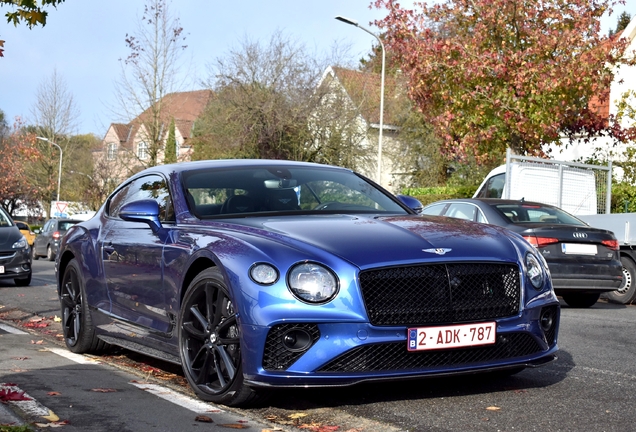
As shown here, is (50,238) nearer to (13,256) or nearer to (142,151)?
(142,151)

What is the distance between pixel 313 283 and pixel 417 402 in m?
1.04

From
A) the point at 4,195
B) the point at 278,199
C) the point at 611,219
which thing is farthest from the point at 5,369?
the point at 4,195

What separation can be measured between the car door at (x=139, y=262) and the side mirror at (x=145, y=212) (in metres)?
0.05

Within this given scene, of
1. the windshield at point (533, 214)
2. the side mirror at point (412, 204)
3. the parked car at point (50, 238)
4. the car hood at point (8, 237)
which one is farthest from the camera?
the parked car at point (50, 238)

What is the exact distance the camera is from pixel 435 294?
5113 mm

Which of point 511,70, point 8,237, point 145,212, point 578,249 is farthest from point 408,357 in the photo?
point 511,70

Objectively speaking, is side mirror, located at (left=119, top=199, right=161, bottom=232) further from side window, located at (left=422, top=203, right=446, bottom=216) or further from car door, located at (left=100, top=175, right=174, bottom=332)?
side window, located at (left=422, top=203, right=446, bottom=216)

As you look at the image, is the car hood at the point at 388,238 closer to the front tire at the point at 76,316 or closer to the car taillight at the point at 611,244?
the front tire at the point at 76,316

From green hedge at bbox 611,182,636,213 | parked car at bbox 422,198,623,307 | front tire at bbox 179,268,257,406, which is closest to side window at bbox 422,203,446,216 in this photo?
parked car at bbox 422,198,623,307

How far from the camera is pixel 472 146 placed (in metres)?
24.2

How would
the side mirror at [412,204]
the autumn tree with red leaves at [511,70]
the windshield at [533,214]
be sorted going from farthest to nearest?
the autumn tree with red leaves at [511,70], the windshield at [533,214], the side mirror at [412,204]

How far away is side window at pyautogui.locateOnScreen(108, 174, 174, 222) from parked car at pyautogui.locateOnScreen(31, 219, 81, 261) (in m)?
27.8

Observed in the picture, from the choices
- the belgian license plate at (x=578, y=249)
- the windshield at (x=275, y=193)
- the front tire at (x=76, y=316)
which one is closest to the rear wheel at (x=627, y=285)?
the belgian license plate at (x=578, y=249)

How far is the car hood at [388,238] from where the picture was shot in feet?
16.8
